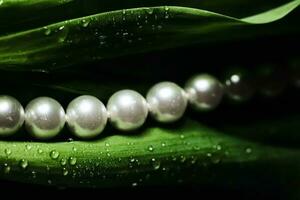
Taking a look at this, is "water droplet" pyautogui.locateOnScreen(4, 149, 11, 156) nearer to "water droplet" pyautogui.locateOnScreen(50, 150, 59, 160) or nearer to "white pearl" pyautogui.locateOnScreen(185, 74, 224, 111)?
"water droplet" pyautogui.locateOnScreen(50, 150, 59, 160)

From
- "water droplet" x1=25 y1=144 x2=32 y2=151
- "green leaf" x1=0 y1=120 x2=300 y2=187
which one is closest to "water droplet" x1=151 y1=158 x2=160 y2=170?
"green leaf" x1=0 y1=120 x2=300 y2=187

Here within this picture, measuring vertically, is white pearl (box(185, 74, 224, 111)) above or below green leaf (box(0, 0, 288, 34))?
below

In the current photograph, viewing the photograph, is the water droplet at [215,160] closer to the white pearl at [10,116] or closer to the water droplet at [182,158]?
the water droplet at [182,158]

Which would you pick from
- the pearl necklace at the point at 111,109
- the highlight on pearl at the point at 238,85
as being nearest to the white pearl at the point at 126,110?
the pearl necklace at the point at 111,109

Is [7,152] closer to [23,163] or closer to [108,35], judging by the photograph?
[23,163]

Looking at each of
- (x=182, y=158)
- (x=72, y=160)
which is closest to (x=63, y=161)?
(x=72, y=160)

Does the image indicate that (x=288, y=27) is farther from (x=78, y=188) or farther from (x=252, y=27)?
(x=78, y=188)
